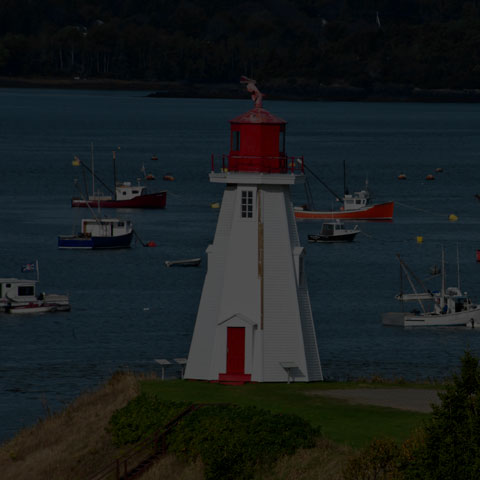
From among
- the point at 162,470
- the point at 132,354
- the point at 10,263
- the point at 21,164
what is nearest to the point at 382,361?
the point at 132,354

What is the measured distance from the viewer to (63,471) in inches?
1361

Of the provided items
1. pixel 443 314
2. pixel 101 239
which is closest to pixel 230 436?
pixel 443 314

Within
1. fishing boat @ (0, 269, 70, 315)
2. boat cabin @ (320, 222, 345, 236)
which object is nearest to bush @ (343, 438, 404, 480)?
fishing boat @ (0, 269, 70, 315)

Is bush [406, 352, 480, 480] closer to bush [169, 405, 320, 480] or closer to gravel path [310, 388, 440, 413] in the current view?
bush [169, 405, 320, 480]

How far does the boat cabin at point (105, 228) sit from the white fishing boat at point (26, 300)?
27.7 meters

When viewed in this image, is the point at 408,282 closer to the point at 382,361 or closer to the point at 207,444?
the point at 382,361

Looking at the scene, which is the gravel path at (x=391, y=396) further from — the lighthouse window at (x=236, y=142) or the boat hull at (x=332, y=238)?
the boat hull at (x=332, y=238)

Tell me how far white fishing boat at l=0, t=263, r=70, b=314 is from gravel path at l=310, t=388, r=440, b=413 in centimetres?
4042

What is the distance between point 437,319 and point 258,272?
37577 mm

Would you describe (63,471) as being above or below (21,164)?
below

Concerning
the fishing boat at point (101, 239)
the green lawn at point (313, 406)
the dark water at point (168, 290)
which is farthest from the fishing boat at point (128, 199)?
the green lawn at point (313, 406)

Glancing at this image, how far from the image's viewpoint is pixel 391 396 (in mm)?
38500

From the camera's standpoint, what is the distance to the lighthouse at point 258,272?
38.5m

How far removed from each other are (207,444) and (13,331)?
41.5 meters
